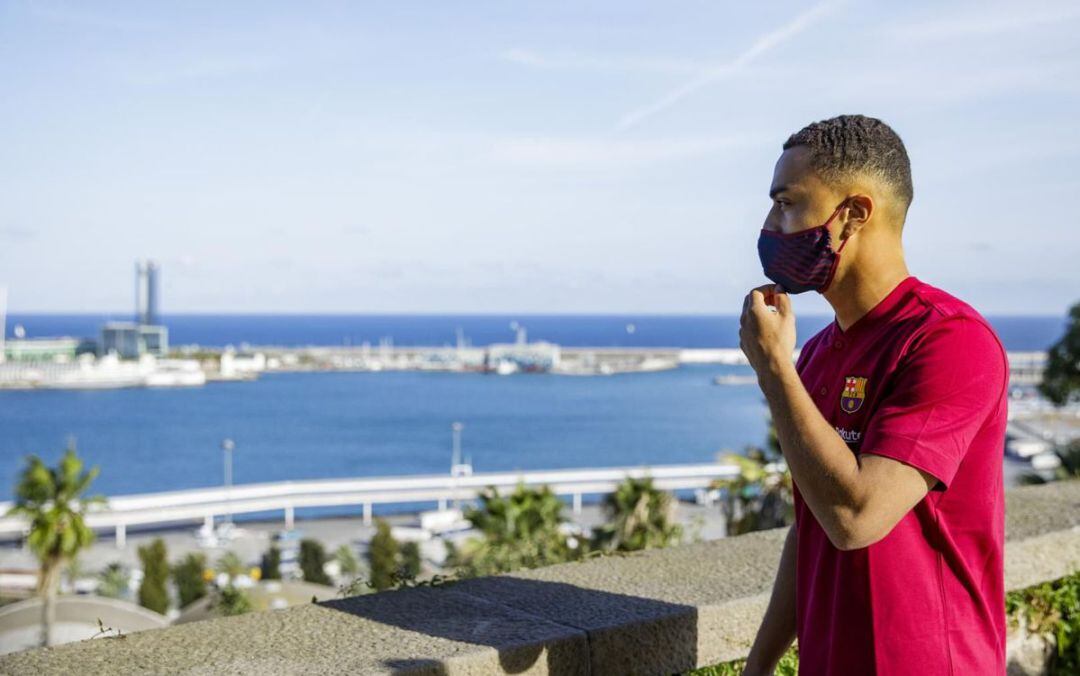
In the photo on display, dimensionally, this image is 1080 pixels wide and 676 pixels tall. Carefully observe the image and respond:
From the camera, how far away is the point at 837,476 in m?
1.41

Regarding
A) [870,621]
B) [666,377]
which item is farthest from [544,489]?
[666,377]

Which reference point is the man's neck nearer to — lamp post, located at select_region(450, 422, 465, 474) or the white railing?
the white railing

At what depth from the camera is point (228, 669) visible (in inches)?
81.3

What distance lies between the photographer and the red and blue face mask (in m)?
1.59

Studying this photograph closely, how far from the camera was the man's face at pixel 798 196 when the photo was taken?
5.22 ft

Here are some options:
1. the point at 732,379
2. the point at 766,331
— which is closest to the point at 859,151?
the point at 766,331

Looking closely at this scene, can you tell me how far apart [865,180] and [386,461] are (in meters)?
86.4

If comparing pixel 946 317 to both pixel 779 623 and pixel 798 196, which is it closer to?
pixel 798 196

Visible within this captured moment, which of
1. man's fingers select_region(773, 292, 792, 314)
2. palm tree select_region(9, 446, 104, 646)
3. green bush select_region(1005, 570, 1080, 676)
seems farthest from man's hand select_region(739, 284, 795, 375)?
palm tree select_region(9, 446, 104, 646)

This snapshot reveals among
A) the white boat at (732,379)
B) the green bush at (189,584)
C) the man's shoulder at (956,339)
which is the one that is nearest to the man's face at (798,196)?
the man's shoulder at (956,339)

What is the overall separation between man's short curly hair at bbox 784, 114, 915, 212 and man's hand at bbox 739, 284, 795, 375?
0.72 feet

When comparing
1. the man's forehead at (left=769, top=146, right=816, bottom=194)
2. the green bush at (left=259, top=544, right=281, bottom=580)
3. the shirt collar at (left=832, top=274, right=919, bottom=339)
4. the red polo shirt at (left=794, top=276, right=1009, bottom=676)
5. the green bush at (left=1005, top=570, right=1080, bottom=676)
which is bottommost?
the green bush at (left=259, top=544, right=281, bottom=580)

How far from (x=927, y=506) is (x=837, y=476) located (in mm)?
198

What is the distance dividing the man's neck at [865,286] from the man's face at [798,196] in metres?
0.12
